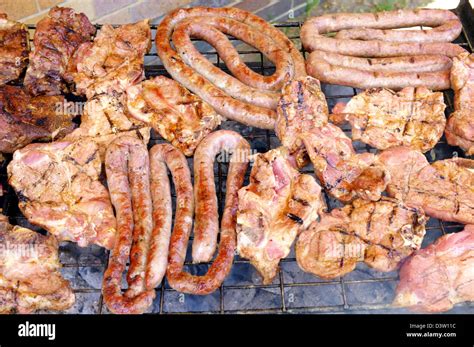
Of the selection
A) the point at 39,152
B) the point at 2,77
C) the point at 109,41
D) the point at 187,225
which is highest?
the point at 109,41

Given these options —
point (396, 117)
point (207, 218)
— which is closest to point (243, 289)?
point (207, 218)

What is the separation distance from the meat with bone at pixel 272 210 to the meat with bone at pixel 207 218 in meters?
0.16

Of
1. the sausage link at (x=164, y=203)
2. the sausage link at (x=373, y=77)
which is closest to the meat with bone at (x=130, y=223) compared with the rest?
the sausage link at (x=164, y=203)

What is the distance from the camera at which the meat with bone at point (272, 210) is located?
3.68 meters

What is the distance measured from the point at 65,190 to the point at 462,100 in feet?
11.6

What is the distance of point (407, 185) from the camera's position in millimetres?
4043

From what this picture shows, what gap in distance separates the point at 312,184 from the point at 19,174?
7.71ft

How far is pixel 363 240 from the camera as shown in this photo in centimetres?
374

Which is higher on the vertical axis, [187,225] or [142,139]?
[142,139]

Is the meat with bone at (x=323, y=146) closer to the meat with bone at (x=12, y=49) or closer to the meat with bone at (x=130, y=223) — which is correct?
the meat with bone at (x=130, y=223)

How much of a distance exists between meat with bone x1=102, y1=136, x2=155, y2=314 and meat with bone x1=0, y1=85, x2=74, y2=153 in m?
0.61

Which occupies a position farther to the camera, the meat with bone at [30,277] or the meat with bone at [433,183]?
the meat with bone at [433,183]
